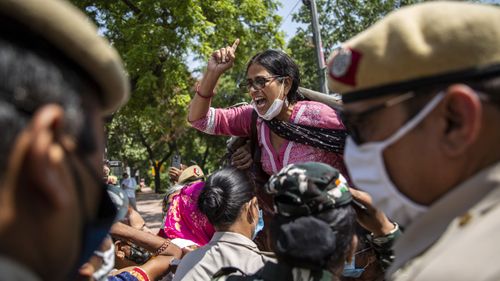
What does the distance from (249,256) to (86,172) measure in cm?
158

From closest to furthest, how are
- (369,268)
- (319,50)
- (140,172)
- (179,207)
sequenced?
1. (369,268)
2. (179,207)
3. (319,50)
4. (140,172)

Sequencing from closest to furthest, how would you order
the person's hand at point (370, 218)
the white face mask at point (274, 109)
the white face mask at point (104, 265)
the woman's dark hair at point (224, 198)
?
the white face mask at point (104, 265)
the person's hand at point (370, 218)
the woman's dark hair at point (224, 198)
the white face mask at point (274, 109)

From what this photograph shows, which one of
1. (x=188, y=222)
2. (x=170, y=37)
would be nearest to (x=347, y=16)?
(x=170, y=37)

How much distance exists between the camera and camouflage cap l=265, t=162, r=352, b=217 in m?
1.83

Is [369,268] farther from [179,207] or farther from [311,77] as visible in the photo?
[311,77]

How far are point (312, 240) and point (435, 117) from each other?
2.26 feet

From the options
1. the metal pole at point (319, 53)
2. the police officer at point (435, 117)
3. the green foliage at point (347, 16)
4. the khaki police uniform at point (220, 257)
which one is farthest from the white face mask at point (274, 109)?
the green foliage at point (347, 16)

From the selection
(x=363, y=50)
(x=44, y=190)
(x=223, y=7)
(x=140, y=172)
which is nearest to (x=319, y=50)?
(x=223, y=7)

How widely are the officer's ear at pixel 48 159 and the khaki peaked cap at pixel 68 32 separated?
0.12 metres

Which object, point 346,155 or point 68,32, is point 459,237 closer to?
point 346,155

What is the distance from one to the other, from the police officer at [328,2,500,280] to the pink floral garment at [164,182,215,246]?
8.14 ft

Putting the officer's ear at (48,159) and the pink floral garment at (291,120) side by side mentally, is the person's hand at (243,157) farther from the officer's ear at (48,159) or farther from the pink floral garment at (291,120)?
the officer's ear at (48,159)

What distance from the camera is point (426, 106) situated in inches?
48.1

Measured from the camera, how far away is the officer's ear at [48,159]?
0.81 metres
